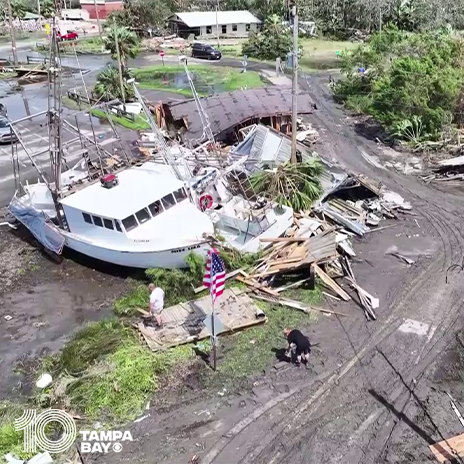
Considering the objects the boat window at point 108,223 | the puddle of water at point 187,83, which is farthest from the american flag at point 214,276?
the puddle of water at point 187,83

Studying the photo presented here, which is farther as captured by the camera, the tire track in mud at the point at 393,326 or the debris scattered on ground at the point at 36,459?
the tire track in mud at the point at 393,326

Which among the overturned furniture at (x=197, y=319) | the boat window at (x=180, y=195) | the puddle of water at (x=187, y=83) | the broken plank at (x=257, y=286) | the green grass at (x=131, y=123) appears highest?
the puddle of water at (x=187, y=83)

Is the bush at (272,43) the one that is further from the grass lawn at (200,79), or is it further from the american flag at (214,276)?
the american flag at (214,276)

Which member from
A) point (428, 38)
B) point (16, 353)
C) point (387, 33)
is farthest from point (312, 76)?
point (16, 353)

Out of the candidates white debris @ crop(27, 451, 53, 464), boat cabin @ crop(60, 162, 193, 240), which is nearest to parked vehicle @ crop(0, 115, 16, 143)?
boat cabin @ crop(60, 162, 193, 240)

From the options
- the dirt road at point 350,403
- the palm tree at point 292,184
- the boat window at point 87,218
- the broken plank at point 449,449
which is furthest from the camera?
the palm tree at point 292,184

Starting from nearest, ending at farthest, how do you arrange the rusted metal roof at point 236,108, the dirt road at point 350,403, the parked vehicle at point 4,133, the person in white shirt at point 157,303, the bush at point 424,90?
the dirt road at point 350,403 < the person in white shirt at point 157,303 < the bush at point 424,90 < the rusted metal roof at point 236,108 < the parked vehicle at point 4,133

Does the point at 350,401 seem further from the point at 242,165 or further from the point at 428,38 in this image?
the point at 428,38
